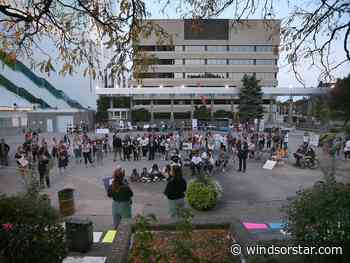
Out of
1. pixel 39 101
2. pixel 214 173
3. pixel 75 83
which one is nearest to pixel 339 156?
pixel 214 173

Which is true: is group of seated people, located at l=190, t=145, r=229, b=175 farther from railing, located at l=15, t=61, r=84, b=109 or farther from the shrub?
railing, located at l=15, t=61, r=84, b=109

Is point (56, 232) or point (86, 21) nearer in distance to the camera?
point (56, 232)

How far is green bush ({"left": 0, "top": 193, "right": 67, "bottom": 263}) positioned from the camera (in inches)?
145

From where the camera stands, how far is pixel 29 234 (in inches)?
146

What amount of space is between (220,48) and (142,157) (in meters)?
54.4

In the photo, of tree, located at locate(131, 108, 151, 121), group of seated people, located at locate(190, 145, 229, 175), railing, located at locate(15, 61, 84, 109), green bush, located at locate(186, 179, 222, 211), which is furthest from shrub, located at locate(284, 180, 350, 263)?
railing, located at locate(15, 61, 84, 109)

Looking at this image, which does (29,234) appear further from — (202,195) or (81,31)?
(202,195)

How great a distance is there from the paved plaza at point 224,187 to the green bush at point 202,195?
0.25 metres

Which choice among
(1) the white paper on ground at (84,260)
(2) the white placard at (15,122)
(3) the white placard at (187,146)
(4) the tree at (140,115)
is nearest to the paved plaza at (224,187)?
(1) the white paper on ground at (84,260)

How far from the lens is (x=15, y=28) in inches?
183

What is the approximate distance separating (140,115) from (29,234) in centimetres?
4986

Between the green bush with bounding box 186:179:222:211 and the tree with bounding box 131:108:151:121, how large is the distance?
149 feet

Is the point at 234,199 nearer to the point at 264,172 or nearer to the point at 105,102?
the point at 264,172

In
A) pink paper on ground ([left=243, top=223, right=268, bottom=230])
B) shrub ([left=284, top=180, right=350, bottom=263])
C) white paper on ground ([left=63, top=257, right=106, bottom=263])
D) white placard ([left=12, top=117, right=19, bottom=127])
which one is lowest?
pink paper on ground ([left=243, top=223, right=268, bottom=230])
